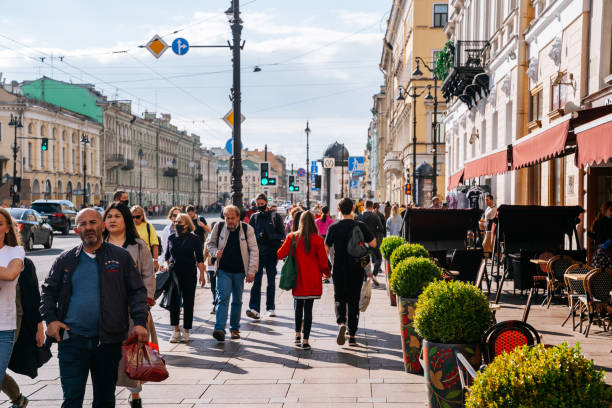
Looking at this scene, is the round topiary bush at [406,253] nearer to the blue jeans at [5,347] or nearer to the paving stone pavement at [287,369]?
the paving stone pavement at [287,369]

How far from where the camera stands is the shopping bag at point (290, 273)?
8.95 meters

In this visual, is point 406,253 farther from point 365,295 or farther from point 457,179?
point 457,179

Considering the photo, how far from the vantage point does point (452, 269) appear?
39.6ft

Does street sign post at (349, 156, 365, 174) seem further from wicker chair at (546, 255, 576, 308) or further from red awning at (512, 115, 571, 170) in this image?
wicker chair at (546, 255, 576, 308)

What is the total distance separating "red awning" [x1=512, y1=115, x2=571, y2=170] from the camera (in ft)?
28.9

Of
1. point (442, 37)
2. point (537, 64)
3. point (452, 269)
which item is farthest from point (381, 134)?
point (452, 269)

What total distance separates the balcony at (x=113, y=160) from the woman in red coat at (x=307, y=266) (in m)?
77.0

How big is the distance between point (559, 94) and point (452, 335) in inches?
448

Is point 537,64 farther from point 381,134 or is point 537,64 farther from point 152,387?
point 381,134

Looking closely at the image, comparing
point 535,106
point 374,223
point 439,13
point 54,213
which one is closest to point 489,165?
point 374,223

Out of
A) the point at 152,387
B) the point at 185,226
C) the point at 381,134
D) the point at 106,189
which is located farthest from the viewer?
the point at 381,134

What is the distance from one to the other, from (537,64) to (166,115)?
10316 cm

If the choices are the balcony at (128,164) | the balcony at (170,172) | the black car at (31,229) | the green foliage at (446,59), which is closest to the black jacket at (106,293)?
the black car at (31,229)

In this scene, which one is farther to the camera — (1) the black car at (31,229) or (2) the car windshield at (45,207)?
(2) the car windshield at (45,207)
